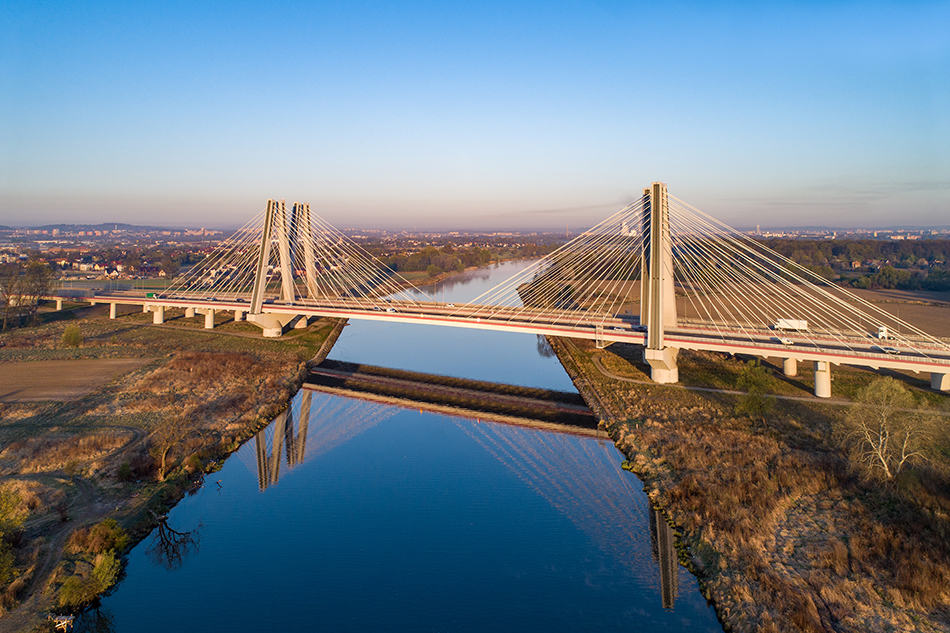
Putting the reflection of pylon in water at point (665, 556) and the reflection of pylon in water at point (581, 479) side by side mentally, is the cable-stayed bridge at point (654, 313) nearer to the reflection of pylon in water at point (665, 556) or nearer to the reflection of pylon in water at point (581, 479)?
the reflection of pylon in water at point (581, 479)

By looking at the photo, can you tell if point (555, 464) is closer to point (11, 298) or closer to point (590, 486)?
point (590, 486)

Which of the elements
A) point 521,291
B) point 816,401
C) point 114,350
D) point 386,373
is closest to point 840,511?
point 816,401

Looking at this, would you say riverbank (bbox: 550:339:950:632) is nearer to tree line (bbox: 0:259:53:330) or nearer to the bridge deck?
the bridge deck

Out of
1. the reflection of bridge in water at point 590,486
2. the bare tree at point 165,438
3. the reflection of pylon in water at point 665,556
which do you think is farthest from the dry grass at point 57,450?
the reflection of pylon in water at point 665,556

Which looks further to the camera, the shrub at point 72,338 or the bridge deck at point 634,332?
the shrub at point 72,338

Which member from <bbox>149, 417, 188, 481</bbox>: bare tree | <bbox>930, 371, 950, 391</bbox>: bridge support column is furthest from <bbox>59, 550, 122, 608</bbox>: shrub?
<bbox>930, 371, 950, 391</bbox>: bridge support column

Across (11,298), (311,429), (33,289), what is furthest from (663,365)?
(11,298)
